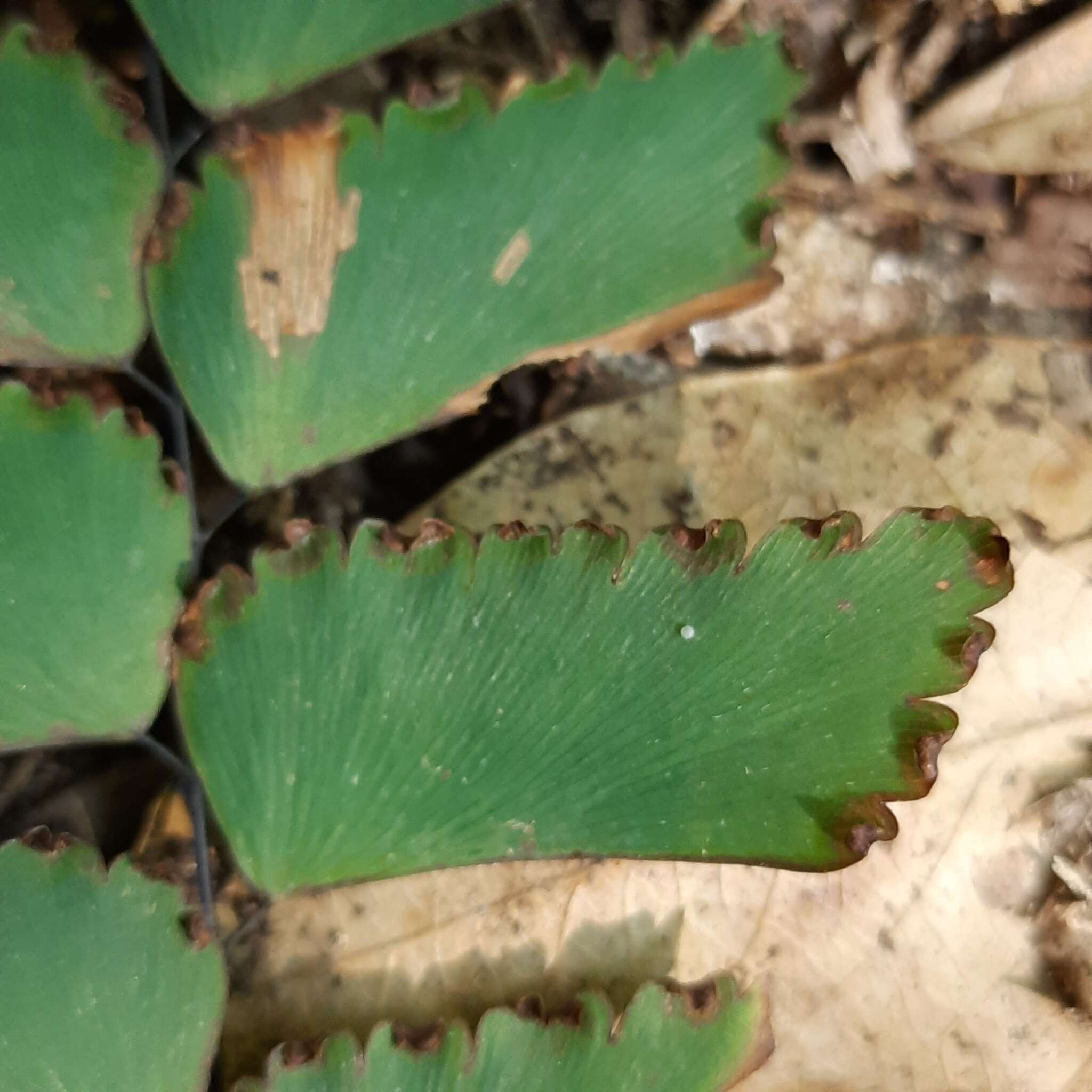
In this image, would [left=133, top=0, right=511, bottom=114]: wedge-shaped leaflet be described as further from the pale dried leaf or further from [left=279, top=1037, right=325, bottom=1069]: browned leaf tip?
[left=279, top=1037, right=325, bottom=1069]: browned leaf tip

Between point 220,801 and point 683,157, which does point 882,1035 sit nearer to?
point 220,801

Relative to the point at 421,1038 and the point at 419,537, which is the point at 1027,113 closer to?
the point at 419,537

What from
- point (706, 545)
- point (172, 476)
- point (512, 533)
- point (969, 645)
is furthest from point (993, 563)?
point (172, 476)

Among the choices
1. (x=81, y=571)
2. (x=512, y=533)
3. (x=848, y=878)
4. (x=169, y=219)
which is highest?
(x=169, y=219)

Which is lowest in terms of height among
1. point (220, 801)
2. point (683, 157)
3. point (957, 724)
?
point (957, 724)

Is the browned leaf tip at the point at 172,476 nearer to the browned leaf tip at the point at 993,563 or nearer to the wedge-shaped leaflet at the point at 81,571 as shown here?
the wedge-shaped leaflet at the point at 81,571

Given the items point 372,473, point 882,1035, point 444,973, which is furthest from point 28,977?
point 882,1035
